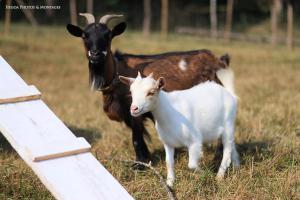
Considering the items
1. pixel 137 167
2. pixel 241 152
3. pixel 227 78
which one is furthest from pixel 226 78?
pixel 137 167

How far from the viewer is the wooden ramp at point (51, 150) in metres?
4.51

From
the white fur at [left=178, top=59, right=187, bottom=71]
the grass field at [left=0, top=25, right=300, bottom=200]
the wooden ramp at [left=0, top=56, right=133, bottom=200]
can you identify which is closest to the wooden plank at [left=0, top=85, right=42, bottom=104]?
the wooden ramp at [left=0, top=56, right=133, bottom=200]

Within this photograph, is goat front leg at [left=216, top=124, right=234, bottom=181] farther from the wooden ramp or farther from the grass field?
the wooden ramp

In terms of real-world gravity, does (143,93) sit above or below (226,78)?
above

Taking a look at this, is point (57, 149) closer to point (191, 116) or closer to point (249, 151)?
point (191, 116)

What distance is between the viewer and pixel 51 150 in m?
4.82

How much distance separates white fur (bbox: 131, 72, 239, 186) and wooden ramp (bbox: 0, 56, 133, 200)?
797mm

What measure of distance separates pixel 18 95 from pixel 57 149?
0.87 metres

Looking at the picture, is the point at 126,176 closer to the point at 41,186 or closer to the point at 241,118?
the point at 41,186

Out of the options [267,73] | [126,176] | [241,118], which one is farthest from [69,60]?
[126,176]

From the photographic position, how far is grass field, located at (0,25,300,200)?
5465mm

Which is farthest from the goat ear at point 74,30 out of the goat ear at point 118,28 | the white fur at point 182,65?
the white fur at point 182,65

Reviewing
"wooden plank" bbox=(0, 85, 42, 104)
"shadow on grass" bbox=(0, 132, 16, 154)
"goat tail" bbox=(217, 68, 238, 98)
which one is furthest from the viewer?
"shadow on grass" bbox=(0, 132, 16, 154)

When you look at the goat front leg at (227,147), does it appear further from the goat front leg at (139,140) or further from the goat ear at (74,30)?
the goat ear at (74,30)
